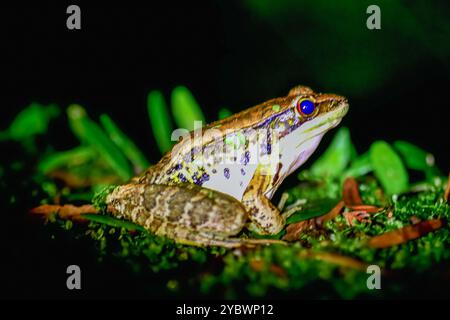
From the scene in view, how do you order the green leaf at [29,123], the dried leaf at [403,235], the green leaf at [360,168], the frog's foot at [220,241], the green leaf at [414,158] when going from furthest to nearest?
the green leaf at [29,123] → the green leaf at [360,168] → the green leaf at [414,158] → the frog's foot at [220,241] → the dried leaf at [403,235]

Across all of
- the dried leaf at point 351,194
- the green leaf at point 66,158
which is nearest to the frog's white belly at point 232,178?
the dried leaf at point 351,194

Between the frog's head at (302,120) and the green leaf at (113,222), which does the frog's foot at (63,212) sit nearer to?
the green leaf at (113,222)

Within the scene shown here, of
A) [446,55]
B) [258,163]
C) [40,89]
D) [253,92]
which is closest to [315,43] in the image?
[253,92]

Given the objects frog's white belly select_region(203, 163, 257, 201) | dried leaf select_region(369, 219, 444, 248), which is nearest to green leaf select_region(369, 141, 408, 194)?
dried leaf select_region(369, 219, 444, 248)

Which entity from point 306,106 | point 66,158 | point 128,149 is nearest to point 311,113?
point 306,106

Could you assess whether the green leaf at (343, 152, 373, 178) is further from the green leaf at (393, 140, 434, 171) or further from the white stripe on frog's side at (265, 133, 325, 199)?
the white stripe on frog's side at (265, 133, 325, 199)
